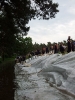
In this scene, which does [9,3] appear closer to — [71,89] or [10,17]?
[10,17]

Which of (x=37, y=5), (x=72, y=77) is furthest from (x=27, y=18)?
(x=72, y=77)

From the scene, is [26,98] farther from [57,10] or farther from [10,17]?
[10,17]

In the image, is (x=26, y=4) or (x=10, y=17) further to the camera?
(x=10, y=17)

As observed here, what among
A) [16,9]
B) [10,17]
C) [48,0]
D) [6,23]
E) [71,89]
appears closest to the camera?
[71,89]

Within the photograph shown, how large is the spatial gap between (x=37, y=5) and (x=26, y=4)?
821 mm

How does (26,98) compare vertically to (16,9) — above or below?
below

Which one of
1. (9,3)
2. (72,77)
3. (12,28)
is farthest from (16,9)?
(72,77)

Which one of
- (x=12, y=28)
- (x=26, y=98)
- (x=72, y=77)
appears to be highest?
(x=12, y=28)

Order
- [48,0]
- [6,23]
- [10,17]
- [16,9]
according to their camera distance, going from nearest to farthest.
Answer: [48,0]
[16,9]
[10,17]
[6,23]

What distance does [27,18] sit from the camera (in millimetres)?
14750

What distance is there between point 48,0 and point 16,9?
103 inches

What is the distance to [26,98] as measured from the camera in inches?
199

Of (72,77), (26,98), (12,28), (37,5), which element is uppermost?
(37,5)

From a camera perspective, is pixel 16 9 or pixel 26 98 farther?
pixel 16 9
